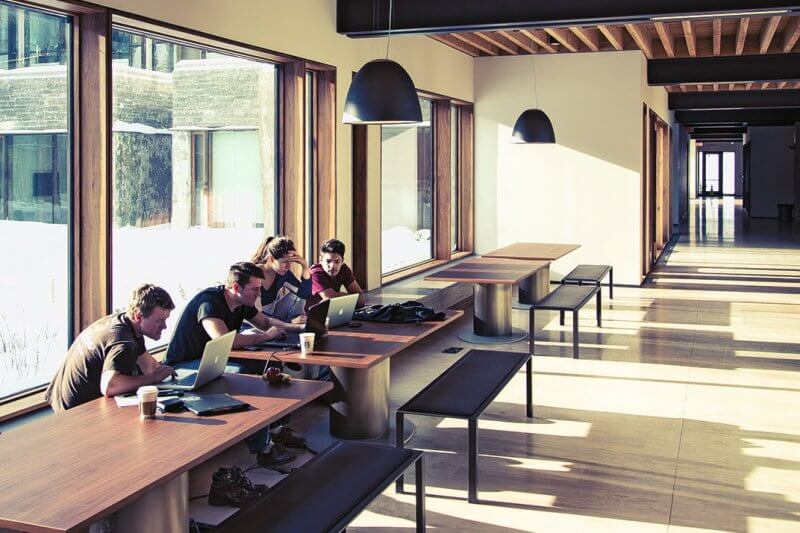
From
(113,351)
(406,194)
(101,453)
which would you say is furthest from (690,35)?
(101,453)

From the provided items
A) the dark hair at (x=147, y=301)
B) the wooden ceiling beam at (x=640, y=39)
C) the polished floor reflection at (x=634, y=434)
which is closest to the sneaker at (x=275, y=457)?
the polished floor reflection at (x=634, y=434)

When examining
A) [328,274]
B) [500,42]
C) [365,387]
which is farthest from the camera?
[500,42]

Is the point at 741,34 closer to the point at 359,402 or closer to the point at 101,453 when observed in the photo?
the point at 359,402

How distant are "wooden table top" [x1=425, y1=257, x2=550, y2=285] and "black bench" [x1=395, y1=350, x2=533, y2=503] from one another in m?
2.04

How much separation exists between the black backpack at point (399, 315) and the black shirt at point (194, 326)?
91cm

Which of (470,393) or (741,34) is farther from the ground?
(741,34)

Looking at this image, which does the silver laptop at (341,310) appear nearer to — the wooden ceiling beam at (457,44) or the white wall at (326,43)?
the white wall at (326,43)

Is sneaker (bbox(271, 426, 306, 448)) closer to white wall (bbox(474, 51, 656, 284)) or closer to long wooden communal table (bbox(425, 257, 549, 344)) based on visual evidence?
long wooden communal table (bbox(425, 257, 549, 344))

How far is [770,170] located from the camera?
30672 mm

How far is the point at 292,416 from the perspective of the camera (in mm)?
6133

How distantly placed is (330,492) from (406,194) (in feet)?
27.4

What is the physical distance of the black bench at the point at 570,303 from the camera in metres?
8.05

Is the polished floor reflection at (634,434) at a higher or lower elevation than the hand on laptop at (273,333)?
lower

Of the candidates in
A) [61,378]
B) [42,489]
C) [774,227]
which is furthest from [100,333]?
[774,227]
